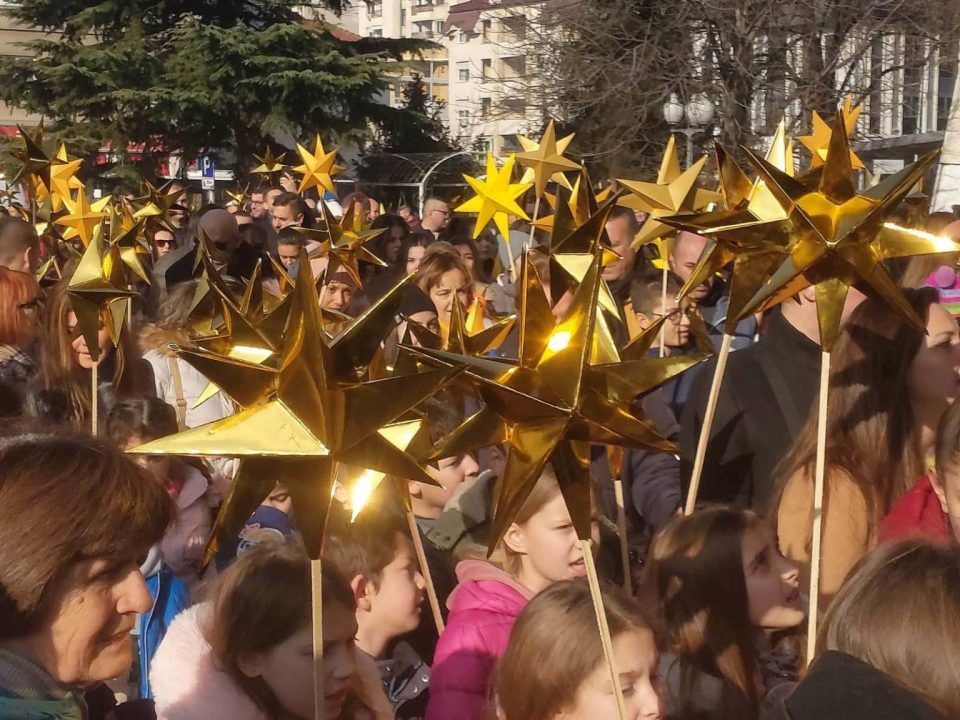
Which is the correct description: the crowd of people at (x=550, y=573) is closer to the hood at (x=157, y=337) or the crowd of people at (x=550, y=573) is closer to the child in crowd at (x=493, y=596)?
the child in crowd at (x=493, y=596)

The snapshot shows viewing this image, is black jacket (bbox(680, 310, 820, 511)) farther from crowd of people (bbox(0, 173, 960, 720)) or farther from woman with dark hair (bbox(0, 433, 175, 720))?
woman with dark hair (bbox(0, 433, 175, 720))

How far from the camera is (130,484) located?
2.06 meters

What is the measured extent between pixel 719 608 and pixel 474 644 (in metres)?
0.53

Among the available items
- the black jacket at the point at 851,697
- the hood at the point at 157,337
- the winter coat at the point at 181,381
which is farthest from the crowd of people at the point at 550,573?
the hood at the point at 157,337

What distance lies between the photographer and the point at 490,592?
2916 millimetres

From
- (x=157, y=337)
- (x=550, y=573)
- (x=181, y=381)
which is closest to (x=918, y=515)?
(x=550, y=573)

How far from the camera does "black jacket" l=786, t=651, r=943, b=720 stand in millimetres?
1421

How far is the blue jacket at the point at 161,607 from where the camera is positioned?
3.84 meters

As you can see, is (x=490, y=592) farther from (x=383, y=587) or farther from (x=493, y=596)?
(x=383, y=587)

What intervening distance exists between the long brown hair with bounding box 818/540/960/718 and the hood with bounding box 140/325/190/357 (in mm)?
3522

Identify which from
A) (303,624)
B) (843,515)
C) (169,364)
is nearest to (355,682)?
(303,624)

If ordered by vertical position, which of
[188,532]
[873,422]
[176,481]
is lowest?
[188,532]

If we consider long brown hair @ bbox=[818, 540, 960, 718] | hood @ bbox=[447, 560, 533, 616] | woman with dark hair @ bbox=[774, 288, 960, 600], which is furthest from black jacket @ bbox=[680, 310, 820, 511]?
long brown hair @ bbox=[818, 540, 960, 718]

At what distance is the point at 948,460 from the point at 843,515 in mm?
371
